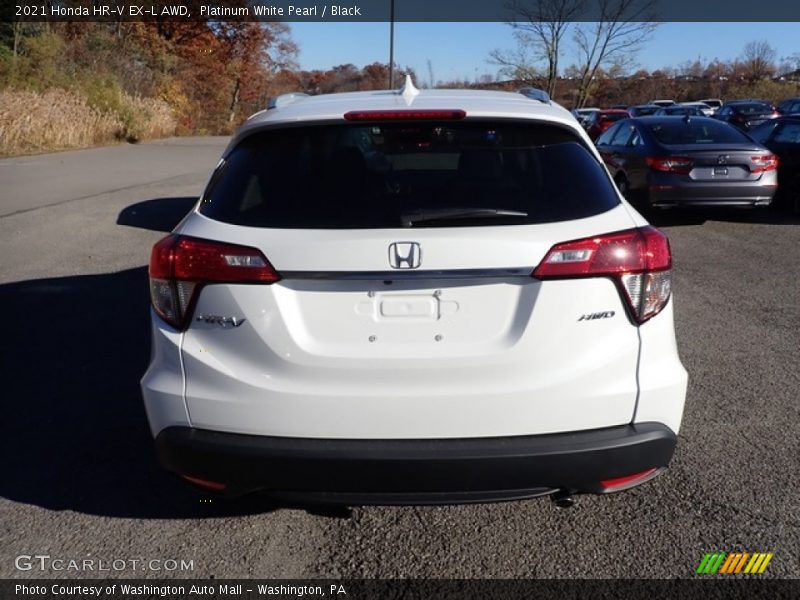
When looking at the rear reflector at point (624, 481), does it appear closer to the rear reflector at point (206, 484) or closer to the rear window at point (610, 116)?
the rear reflector at point (206, 484)

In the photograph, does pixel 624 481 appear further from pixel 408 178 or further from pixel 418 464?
pixel 408 178

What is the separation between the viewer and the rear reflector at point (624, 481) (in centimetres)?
259

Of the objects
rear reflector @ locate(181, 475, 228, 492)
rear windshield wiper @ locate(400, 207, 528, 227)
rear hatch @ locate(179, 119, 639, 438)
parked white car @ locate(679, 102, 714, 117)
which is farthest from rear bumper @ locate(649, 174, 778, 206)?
parked white car @ locate(679, 102, 714, 117)

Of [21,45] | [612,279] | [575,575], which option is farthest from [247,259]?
[21,45]

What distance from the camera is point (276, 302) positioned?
2482 millimetres

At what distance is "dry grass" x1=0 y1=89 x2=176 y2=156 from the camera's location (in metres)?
22.6

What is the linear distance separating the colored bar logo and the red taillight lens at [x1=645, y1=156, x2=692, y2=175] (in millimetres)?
7894

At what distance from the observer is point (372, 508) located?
10.9 ft

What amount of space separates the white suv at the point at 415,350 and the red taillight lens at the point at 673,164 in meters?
8.02

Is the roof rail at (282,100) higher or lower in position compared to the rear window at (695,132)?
higher

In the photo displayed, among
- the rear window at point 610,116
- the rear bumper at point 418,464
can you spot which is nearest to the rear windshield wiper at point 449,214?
the rear bumper at point 418,464

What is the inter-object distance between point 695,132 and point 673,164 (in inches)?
43.0

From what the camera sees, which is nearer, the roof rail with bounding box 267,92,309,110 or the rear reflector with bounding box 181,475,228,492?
the rear reflector with bounding box 181,475,228,492

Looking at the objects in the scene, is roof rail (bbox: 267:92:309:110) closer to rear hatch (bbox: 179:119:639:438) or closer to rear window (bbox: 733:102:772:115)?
rear hatch (bbox: 179:119:639:438)
